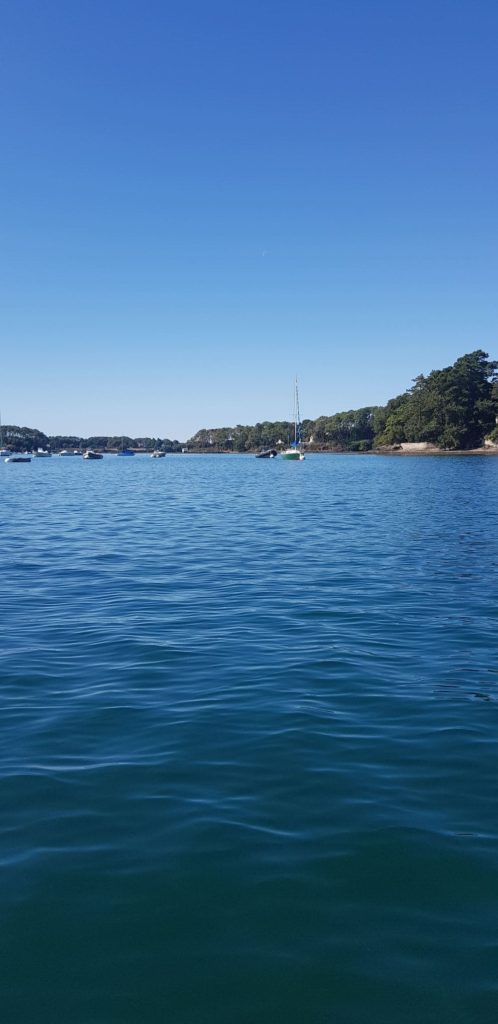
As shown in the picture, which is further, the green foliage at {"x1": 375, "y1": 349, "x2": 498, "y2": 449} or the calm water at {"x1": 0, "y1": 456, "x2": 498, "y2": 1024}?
the green foliage at {"x1": 375, "y1": 349, "x2": 498, "y2": 449}

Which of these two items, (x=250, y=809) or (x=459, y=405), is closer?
(x=250, y=809)

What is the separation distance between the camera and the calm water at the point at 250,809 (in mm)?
4484

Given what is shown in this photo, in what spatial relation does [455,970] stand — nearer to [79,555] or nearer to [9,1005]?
[9,1005]

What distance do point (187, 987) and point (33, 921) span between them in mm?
1279

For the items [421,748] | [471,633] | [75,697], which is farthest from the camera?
[471,633]

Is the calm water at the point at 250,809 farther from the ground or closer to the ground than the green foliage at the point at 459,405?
closer to the ground

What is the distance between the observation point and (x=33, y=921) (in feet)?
16.6

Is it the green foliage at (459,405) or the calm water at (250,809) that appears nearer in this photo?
the calm water at (250,809)

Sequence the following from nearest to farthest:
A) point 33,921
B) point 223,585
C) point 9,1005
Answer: point 9,1005 → point 33,921 → point 223,585

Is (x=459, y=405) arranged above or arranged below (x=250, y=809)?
above

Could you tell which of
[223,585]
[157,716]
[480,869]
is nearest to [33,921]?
[480,869]

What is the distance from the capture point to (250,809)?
664cm

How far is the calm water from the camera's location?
4.48 metres

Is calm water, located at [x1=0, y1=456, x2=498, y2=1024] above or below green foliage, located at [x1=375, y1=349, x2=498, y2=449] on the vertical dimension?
below
